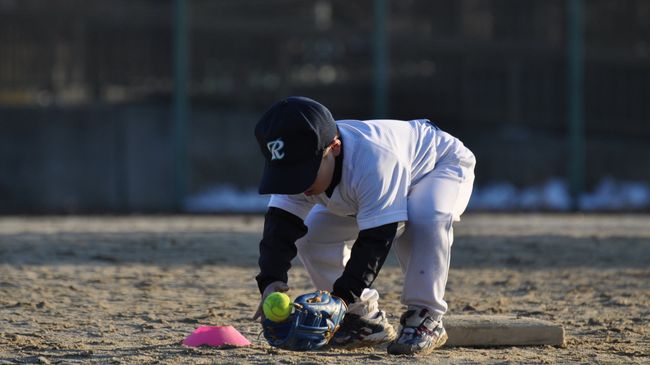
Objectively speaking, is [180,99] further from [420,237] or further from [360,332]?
[420,237]

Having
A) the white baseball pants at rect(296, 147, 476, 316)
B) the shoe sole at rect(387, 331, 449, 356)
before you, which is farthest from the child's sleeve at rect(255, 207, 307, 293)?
the shoe sole at rect(387, 331, 449, 356)

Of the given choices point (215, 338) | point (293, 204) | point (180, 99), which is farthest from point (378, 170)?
point (180, 99)

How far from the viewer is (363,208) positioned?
4133 millimetres

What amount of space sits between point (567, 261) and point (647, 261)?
0.53 metres

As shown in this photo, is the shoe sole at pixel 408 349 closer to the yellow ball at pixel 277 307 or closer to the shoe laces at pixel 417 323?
the shoe laces at pixel 417 323

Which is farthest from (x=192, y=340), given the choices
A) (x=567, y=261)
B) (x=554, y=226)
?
(x=554, y=226)

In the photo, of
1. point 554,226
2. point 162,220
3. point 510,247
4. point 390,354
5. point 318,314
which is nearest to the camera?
point 318,314

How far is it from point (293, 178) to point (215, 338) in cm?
79

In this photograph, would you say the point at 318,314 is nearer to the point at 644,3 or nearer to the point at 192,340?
the point at 192,340

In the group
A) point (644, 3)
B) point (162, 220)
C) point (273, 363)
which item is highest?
point (644, 3)

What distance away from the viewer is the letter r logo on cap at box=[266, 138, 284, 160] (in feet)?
13.3

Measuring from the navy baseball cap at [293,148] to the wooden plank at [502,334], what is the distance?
995 millimetres

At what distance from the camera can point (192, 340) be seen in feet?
14.7

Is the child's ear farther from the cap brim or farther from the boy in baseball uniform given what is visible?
the cap brim
